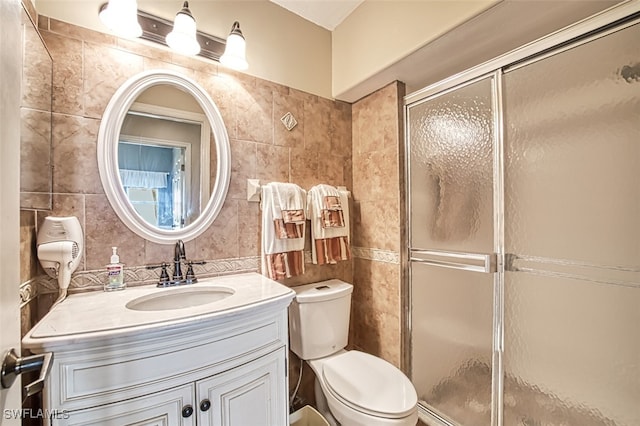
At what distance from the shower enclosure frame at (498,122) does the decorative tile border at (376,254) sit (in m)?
0.05

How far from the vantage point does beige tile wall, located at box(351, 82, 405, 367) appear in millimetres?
1660

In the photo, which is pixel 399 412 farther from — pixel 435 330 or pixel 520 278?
pixel 520 278

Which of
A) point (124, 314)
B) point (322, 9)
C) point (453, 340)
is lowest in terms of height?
point (453, 340)

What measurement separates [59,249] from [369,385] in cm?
138

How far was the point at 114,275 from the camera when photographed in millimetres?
1127

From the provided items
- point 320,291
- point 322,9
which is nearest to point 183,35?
point 322,9

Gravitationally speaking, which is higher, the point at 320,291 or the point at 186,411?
the point at 320,291

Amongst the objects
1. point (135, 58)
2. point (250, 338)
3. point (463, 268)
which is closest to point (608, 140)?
point (463, 268)

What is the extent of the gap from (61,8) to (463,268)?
2.11 m

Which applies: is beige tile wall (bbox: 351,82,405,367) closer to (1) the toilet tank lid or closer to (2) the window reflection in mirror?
(1) the toilet tank lid

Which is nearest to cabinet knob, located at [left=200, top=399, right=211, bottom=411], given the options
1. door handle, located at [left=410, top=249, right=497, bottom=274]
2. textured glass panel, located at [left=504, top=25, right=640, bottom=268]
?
door handle, located at [left=410, top=249, right=497, bottom=274]

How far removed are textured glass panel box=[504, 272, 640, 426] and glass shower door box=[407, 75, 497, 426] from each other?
0.11 m

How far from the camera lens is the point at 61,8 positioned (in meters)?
1.09

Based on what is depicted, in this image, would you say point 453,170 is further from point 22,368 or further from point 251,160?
point 22,368
